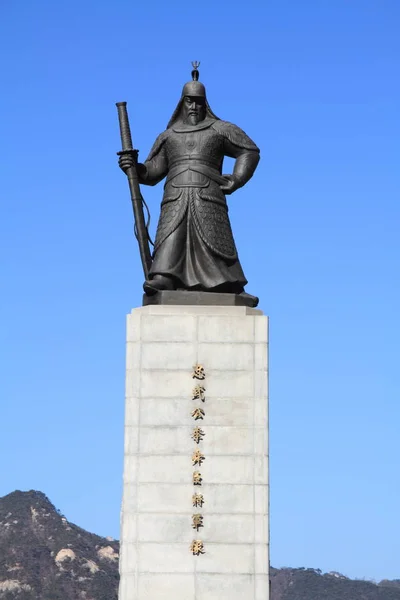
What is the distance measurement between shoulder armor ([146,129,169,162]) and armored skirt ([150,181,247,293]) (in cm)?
57

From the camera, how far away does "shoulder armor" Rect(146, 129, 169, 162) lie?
13.3 metres

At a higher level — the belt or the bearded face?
the bearded face

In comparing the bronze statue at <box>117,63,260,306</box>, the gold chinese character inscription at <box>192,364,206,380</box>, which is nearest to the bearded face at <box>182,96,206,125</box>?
the bronze statue at <box>117,63,260,306</box>

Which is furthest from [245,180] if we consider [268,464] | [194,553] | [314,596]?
[314,596]

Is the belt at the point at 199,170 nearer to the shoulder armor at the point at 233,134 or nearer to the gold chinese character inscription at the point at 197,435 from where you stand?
the shoulder armor at the point at 233,134

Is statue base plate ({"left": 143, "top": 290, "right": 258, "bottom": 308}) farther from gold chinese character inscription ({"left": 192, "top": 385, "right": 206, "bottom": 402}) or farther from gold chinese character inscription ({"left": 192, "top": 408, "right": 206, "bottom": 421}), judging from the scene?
gold chinese character inscription ({"left": 192, "top": 408, "right": 206, "bottom": 421})

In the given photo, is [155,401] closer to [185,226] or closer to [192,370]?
[192,370]

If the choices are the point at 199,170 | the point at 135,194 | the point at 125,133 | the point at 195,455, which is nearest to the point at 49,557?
the point at 135,194

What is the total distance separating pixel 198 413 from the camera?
1209 cm

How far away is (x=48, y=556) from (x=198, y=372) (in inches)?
2163

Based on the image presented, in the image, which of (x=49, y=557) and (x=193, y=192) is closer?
(x=193, y=192)

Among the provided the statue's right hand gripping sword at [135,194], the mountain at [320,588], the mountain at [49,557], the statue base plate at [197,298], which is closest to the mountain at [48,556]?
the mountain at [49,557]

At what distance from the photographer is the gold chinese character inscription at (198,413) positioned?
12.1m

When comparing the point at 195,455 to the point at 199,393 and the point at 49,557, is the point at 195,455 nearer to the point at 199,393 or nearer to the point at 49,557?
the point at 199,393
